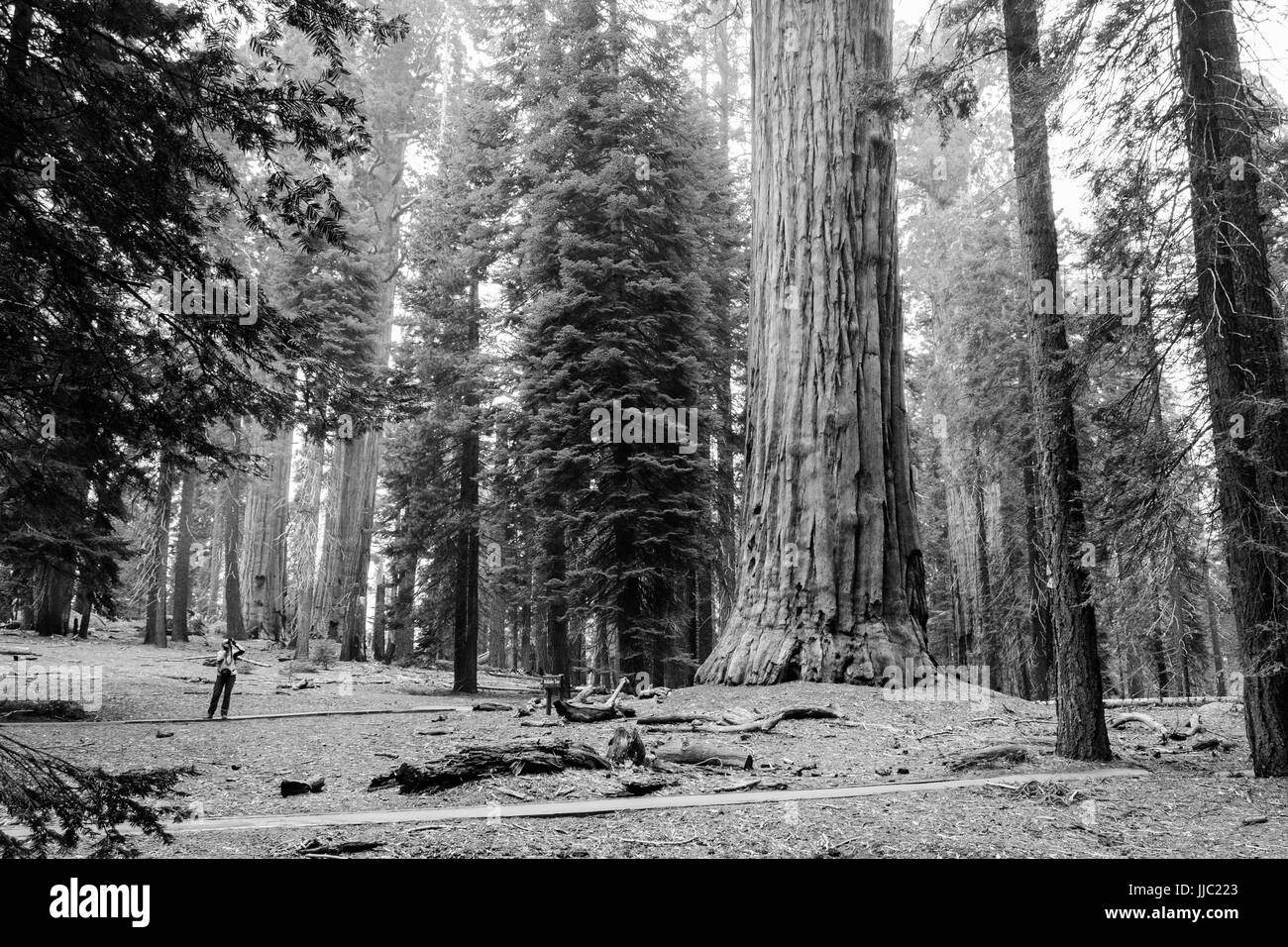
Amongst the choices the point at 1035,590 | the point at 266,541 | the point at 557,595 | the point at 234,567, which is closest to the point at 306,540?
the point at 266,541

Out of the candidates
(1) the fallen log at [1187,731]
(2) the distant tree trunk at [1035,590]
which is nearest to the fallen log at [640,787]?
(1) the fallen log at [1187,731]

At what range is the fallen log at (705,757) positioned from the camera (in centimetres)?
509

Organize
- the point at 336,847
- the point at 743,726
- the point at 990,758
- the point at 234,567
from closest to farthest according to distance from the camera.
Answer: the point at 336,847, the point at 990,758, the point at 743,726, the point at 234,567

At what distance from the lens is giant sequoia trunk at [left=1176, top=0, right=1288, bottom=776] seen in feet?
15.8

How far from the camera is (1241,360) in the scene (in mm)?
4984

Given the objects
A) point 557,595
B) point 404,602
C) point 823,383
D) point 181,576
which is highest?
point 823,383

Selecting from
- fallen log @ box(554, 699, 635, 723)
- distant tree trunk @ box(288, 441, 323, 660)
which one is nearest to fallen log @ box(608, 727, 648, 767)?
fallen log @ box(554, 699, 635, 723)

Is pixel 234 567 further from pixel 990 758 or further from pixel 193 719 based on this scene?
pixel 990 758

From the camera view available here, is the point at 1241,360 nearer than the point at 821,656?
Yes

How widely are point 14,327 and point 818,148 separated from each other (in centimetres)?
823

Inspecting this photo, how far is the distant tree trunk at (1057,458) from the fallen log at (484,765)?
345cm

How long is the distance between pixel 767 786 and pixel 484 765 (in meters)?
1.67

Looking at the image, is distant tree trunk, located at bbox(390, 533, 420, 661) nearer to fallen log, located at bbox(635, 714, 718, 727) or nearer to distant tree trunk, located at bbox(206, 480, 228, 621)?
distant tree trunk, located at bbox(206, 480, 228, 621)

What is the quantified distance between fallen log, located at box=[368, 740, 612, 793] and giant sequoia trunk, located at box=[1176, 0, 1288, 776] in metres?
4.18
